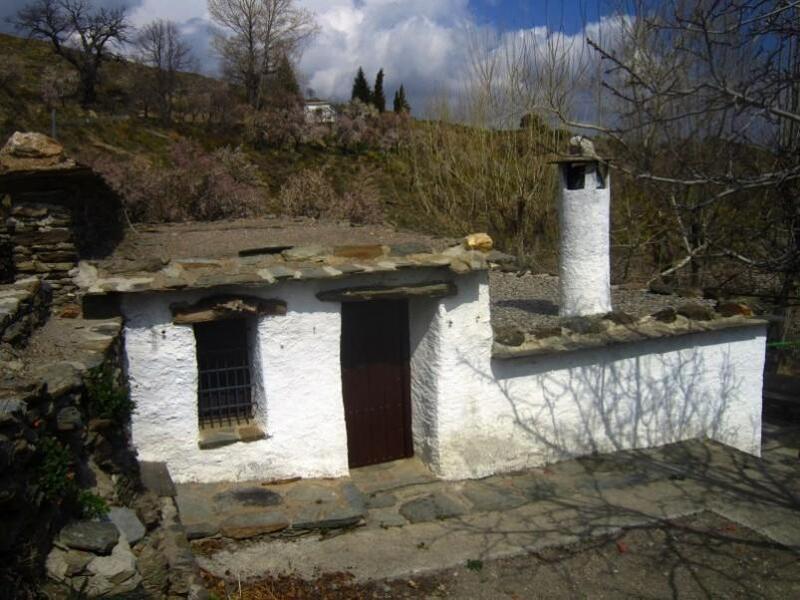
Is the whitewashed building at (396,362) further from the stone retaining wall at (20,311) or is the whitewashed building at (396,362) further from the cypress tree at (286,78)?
the cypress tree at (286,78)

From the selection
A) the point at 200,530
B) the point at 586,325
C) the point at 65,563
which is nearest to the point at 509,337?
the point at 586,325

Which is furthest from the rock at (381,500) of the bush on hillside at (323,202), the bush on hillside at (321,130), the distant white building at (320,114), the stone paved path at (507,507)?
the distant white building at (320,114)

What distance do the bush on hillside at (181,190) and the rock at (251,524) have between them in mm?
8169

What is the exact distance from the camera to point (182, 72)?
29484mm

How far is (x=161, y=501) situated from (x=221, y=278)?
6.17 ft

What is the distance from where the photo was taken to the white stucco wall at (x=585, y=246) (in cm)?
834

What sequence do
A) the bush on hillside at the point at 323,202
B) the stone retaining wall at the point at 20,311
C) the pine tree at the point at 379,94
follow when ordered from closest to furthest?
the stone retaining wall at the point at 20,311 < the bush on hillside at the point at 323,202 < the pine tree at the point at 379,94

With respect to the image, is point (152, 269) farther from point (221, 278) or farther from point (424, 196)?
point (424, 196)

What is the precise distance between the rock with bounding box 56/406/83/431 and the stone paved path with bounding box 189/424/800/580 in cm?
194

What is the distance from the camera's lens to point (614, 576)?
5555 mm

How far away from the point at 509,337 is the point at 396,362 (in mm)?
1207

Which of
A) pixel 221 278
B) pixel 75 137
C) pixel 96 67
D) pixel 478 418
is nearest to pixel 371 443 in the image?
pixel 478 418

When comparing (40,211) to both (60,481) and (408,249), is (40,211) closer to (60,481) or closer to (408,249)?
(408,249)

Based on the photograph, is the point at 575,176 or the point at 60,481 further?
the point at 575,176
